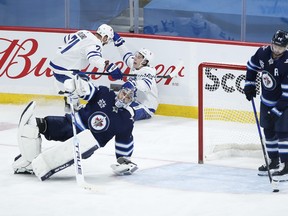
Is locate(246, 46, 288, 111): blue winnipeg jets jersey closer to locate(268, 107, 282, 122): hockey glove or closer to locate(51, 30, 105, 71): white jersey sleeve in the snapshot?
locate(268, 107, 282, 122): hockey glove

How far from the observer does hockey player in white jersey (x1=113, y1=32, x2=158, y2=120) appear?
8922 mm

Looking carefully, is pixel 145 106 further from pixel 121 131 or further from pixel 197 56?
pixel 121 131

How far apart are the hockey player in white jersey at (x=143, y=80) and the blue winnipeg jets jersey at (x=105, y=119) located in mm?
1976

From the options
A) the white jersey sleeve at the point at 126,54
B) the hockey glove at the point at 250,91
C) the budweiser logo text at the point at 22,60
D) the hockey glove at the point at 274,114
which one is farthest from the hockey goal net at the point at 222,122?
the budweiser logo text at the point at 22,60

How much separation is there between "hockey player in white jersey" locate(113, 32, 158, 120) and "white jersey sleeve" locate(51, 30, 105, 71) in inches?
19.8

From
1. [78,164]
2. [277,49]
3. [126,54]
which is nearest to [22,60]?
[126,54]

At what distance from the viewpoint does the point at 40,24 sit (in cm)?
971

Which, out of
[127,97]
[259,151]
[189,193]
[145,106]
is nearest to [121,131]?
[127,97]

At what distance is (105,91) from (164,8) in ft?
8.43

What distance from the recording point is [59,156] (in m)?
6.69

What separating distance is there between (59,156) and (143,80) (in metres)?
2.31

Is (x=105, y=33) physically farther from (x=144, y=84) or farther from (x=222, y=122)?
(x=222, y=122)

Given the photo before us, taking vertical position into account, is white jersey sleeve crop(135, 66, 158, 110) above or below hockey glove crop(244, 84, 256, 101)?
below

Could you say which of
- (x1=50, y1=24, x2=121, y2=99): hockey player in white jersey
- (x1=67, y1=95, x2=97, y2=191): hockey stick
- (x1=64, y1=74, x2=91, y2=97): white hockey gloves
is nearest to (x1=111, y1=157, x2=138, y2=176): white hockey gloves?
(x1=67, y1=95, x2=97, y2=191): hockey stick
